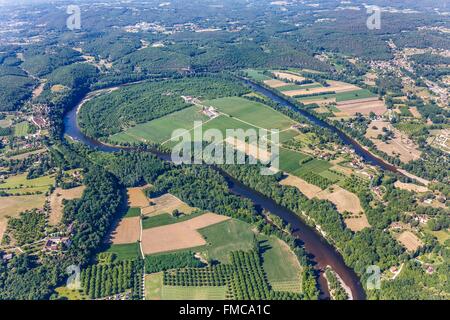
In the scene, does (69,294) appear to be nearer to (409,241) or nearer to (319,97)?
(409,241)

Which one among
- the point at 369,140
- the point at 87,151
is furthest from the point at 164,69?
the point at 369,140

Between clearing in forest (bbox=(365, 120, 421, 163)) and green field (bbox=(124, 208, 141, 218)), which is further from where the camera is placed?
clearing in forest (bbox=(365, 120, 421, 163))

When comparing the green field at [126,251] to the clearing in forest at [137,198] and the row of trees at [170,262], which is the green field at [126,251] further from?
the clearing in forest at [137,198]

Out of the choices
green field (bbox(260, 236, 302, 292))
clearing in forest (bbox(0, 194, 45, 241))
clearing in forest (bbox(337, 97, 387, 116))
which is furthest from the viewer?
clearing in forest (bbox(337, 97, 387, 116))

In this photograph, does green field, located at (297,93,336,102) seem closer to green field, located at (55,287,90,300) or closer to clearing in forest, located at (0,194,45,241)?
clearing in forest, located at (0,194,45,241)

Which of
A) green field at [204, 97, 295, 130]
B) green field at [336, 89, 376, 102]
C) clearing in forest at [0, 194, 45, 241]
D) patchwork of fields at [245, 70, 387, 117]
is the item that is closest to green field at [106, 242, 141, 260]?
clearing in forest at [0, 194, 45, 241]

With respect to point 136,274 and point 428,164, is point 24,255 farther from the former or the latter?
point 428,164
